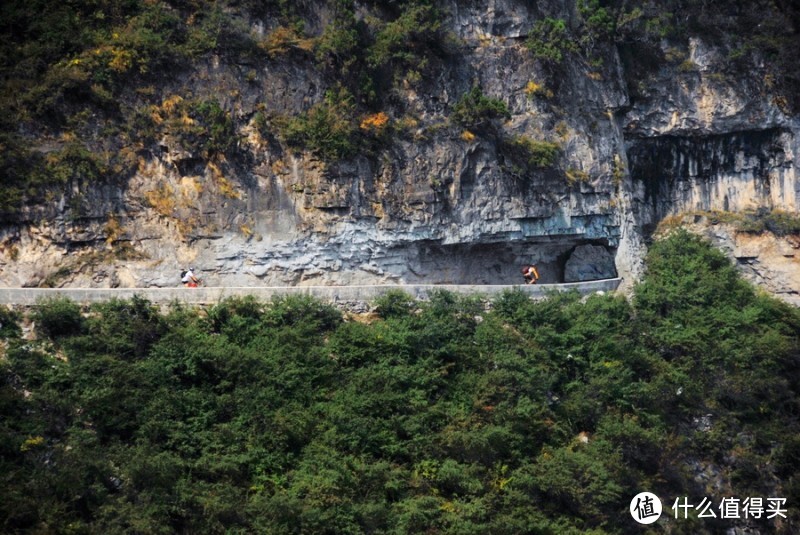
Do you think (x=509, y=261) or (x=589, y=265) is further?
(x=589, y=265)

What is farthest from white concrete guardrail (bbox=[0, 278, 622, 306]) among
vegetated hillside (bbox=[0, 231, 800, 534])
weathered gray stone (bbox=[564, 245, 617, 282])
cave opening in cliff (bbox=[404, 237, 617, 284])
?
weathered gray stone (bbox=[564, 245, 617, 282])

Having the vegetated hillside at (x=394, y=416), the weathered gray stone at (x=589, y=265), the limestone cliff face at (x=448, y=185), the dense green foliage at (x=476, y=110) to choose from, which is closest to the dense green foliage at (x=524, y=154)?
the limestone cliff face at (x=448, y=185)

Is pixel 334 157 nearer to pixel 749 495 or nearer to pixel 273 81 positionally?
pixel 273 81

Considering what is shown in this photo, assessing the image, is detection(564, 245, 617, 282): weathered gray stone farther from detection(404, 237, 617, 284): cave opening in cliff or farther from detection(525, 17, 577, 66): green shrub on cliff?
detection(525, 17, 577, 66): green shrub on cliff

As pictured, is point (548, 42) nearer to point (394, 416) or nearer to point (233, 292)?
point (233, 292)

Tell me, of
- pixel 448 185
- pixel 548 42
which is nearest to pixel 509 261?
pixel 448 185

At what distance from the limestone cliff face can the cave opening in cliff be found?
0.13 feet

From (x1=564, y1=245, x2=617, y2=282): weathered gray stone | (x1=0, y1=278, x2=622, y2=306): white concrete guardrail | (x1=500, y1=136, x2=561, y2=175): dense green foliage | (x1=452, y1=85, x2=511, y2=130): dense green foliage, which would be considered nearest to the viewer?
(x1=0, y1=278, x2=622, y2=306): white concrete guardrail

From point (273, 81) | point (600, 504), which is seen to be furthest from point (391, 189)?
point (600, 504)

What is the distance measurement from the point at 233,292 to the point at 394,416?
4.21m

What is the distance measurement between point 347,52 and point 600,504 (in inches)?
440

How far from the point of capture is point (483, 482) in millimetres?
21688

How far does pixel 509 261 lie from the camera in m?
29.1

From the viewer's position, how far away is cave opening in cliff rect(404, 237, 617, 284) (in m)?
27.4
